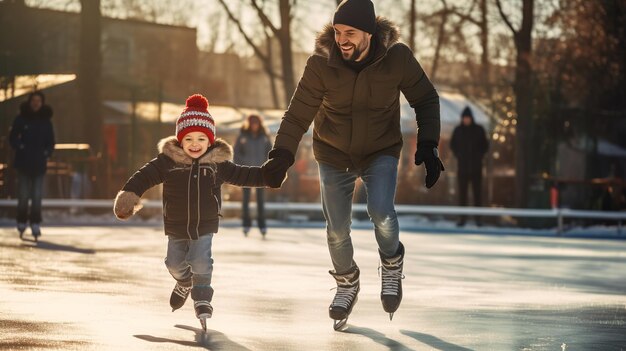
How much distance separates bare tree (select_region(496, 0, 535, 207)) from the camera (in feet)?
93.5

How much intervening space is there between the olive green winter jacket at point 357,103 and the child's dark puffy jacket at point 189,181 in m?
0.39

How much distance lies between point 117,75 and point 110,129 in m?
9.39

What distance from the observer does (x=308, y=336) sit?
829cm

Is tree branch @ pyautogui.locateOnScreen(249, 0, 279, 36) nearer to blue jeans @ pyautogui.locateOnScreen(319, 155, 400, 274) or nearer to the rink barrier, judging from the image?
the rink barrier

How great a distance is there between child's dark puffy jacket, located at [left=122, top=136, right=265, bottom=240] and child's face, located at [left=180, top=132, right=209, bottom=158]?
0.11ft

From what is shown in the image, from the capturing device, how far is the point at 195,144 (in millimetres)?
8664

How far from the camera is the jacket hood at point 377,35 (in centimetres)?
848

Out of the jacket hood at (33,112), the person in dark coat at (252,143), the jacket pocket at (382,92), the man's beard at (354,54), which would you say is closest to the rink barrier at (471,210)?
the person in dark coat at (252,143)

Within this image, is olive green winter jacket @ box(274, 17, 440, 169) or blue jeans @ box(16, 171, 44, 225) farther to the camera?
blue jeans @ box(16, 171, 44, 225)

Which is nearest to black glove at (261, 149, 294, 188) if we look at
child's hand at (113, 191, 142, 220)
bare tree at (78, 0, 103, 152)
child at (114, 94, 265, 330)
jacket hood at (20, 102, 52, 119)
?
child at (114, 94, 265, 330)

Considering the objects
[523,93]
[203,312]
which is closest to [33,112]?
[203,312]

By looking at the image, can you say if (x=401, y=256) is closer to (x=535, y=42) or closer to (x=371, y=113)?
(x=371, y=113)

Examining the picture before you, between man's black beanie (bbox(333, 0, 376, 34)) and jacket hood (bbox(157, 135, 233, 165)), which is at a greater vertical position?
man's black beanie (bbox(333, 0, 376, 34))

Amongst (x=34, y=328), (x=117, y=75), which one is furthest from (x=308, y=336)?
(x=117, y=75)
